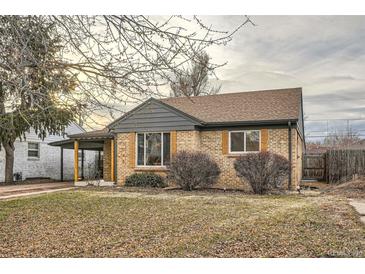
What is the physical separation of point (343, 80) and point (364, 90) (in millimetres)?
1579

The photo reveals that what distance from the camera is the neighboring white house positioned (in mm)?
18625

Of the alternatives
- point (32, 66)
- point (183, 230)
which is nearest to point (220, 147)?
point (183, 230)

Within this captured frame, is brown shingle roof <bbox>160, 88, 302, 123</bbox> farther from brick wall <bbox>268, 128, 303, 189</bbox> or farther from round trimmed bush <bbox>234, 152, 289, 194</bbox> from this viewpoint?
round trimmed bush <bbox>234, 152, 289, 194</bbox>

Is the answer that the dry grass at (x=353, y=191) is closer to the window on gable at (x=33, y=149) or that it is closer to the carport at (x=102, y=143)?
the carport at (x=102, y=143)

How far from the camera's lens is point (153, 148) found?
572 inches

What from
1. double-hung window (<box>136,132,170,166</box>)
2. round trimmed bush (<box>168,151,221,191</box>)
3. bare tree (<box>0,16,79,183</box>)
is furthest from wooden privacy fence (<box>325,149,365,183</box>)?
bare tree (<box>0,16,79,183</box>)

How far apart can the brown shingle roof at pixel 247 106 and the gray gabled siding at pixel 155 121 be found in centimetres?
65

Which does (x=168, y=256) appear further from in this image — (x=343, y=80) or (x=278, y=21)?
(x=343, y=80)

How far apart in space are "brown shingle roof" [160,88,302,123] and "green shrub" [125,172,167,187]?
276 cm

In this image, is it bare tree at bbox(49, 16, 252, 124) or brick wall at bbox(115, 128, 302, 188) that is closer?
bare tree at bbox(49, 16, 252, 124)

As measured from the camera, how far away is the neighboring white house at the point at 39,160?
18625 mm

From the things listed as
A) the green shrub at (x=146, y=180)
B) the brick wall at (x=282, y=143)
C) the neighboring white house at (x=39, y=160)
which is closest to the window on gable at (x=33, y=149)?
the neighboring white house at (x=39, y=160)
